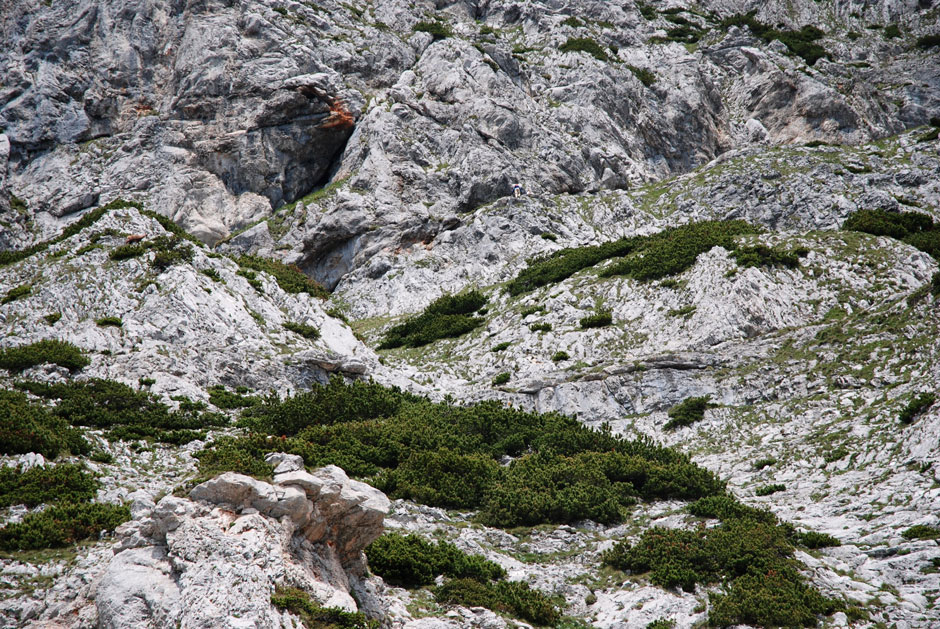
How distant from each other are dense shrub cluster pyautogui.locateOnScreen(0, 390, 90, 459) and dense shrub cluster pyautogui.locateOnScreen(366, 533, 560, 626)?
391 inches

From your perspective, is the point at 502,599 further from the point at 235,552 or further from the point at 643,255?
the point at 643,255

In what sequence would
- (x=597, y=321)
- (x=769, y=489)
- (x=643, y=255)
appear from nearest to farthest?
(x=769, y=489), (x=597, y=321), (x=643, y=255)

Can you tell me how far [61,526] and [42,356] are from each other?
15.0 m

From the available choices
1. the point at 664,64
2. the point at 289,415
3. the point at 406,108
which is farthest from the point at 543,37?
the point at 289,415

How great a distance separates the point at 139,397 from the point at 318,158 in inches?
1882

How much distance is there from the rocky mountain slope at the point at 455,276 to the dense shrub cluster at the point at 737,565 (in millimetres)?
345

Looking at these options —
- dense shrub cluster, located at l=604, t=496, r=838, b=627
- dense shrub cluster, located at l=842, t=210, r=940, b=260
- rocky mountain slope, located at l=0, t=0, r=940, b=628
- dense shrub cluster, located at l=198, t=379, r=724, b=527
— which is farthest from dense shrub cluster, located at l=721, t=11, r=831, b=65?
dense shrub cluster, located at l=604, t=496, r=838, b=627

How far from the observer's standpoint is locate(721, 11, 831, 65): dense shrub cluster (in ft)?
250

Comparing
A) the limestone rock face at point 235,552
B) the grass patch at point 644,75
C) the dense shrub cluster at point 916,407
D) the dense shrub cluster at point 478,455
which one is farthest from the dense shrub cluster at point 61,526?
the grass patch at point 644,75

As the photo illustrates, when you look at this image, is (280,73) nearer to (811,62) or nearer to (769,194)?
(769,194)

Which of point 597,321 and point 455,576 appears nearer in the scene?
point 455,576

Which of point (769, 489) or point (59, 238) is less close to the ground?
point (769, 489)

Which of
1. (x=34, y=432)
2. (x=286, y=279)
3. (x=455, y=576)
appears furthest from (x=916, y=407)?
(x=286, y=279)

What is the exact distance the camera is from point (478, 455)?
76.6 ft
